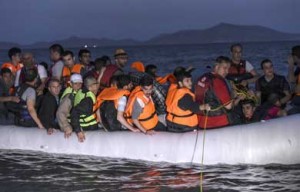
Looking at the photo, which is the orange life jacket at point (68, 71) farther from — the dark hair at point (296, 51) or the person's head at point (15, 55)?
the dark hair at point (296, 51)

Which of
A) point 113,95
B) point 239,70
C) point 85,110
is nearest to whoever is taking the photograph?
point 113,95

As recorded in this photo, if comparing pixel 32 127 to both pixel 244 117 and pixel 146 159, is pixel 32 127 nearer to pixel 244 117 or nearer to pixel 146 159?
pixel 146 159

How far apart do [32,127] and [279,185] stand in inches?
172

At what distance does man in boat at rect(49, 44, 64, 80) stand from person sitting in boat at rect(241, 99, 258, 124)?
12.2 feet

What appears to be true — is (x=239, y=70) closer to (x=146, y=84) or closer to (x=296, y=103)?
(x=296, y=103)

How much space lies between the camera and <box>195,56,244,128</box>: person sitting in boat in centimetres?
771

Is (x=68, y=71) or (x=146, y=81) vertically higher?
(x=68, y=71)

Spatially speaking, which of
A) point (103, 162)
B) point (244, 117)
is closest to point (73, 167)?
point (103, 162)

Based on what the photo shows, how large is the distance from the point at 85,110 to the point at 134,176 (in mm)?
1480

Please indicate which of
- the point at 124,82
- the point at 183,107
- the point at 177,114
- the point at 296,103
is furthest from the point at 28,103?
the point at 296,103

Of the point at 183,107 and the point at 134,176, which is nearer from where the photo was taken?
the point at 134,176

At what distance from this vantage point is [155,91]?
8.68 meters

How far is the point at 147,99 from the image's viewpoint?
26.4 ft

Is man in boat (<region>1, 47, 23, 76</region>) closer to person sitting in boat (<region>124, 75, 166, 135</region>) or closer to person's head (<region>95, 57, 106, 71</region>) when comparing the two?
person's head (<region>95, 57, 106, 71</region>)
